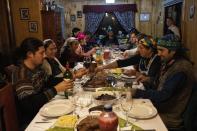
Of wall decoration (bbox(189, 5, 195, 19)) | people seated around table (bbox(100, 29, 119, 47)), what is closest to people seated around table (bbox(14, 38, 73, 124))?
wall decoration (bbox(189, 5, 195, 19))

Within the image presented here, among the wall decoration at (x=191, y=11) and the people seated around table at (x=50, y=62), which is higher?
the wall decoration at (x=191, y=11)

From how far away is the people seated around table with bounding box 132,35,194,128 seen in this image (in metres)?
1.74

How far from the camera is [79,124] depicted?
3.99ft

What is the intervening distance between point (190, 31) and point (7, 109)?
2752mm

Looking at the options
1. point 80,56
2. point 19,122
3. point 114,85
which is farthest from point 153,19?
point 19,122

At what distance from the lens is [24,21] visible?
15.9 feet

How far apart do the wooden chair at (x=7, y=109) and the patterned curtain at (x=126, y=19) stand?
20.2 feet

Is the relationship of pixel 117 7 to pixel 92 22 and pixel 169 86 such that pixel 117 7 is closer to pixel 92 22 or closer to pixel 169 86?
pixel 92 22

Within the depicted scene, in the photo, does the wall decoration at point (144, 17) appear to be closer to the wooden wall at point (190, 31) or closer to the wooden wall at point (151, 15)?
the wooden wall at point (151, 15)

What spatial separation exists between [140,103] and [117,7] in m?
6.03

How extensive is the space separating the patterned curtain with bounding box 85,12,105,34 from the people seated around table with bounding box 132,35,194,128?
18.7ft

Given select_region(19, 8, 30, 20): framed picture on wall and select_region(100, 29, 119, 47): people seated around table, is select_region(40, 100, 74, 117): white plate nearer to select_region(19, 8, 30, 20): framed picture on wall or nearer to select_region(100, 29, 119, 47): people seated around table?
select_region(19, 8, 30, 20): framed picture on wall

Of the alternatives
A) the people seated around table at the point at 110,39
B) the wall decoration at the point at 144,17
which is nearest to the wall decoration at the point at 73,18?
the people seated around table at the point at 110,39

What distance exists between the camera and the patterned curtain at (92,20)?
742 centimetres
